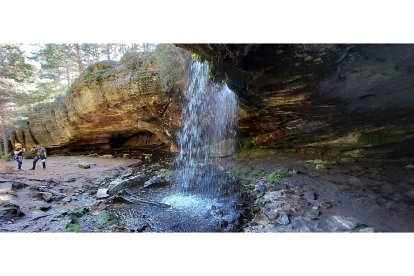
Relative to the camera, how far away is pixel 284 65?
3672 mm

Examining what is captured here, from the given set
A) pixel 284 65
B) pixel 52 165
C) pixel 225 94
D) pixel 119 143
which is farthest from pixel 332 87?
pixel 119 143

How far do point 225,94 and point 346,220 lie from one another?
4.39 metres

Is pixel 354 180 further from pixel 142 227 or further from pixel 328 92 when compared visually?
pixel 142 227

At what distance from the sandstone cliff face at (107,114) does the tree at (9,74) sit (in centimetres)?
124

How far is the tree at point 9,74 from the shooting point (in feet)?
14.6

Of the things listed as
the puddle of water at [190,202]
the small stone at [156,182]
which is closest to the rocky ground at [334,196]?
the puddle of water at [190,202]

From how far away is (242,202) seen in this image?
174 inches

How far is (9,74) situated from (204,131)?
5078 mm

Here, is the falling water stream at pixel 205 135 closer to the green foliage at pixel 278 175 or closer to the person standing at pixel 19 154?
the green foliage at pixel 278 175

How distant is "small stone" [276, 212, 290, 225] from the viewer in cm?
344

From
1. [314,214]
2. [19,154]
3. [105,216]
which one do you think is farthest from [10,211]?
[314,214]
